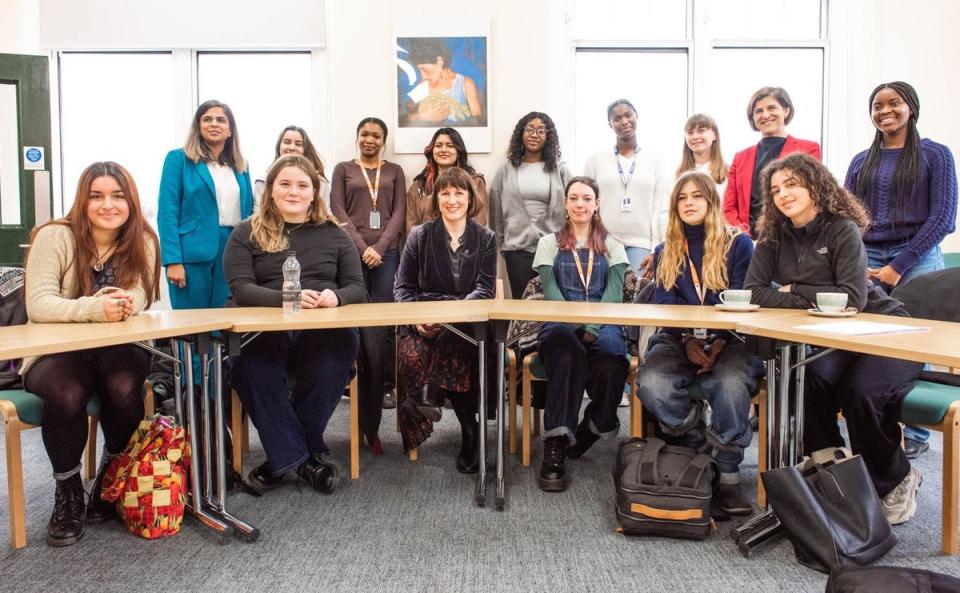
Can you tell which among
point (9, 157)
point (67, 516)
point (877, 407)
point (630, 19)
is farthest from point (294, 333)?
point (630, 19)

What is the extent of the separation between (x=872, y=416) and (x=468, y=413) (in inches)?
56.7

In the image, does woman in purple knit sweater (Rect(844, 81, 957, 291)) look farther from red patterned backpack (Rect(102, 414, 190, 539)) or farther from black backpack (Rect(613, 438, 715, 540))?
red patterned backpack (Rect(102, 414, 190, 539))

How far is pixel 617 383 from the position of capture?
268cm

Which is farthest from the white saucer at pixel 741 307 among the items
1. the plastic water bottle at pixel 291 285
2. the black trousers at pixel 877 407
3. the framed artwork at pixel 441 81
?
the framed artwork at pixel 441 81

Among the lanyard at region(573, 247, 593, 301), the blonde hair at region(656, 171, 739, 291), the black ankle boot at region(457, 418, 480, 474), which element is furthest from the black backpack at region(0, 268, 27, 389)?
the blonde hair at region(656, 171, 739, 291)

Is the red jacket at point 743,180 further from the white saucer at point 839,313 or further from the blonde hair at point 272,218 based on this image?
the blonde hair at point 272,218

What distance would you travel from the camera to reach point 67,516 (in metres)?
2.09

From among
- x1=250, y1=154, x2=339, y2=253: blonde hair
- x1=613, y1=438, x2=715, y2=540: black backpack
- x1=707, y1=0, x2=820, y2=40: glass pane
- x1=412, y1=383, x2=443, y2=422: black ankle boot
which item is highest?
x1=707, y1=0, x2=820, y2=40: glass pane

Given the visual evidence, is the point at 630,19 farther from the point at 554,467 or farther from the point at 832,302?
the point at 554,467

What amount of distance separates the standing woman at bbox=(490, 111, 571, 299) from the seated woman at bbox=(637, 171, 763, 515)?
3.71ft

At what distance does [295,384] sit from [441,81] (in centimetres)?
250

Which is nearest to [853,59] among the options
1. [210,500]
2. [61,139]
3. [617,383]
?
[617,383]

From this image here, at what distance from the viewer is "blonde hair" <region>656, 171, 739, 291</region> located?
8.67 ft

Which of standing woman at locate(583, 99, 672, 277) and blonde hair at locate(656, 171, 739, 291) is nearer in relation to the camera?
blonde hair at locate(656, 171, 739, 291)
